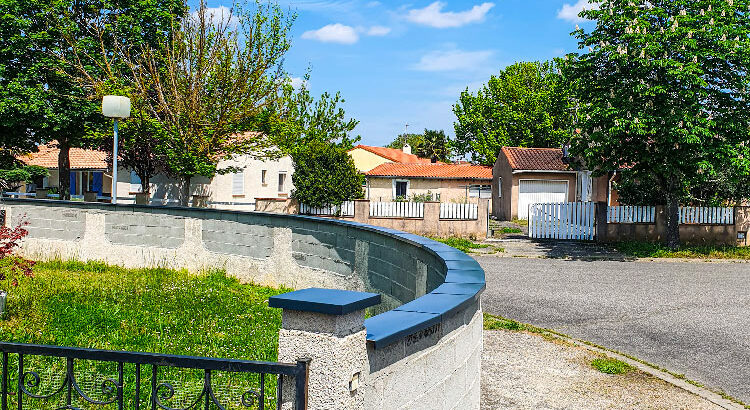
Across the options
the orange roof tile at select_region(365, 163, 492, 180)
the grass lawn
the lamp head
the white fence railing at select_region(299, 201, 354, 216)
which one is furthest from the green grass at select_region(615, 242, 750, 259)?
the orange roof tile at select_region(365, 163, 492, 180)

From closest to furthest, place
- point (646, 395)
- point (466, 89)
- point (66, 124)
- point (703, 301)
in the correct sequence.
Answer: point (646, 395) < point (703, 301) < point (66, 124) < point (466, 89)

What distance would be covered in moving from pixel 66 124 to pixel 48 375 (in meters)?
26.2

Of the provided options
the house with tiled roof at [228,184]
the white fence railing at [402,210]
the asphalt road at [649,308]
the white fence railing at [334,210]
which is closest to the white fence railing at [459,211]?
the white fence railing at [402,210]

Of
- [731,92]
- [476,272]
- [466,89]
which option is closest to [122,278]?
[476,272]

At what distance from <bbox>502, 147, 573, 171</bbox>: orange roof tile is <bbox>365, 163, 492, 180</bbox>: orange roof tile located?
6099 millimetres

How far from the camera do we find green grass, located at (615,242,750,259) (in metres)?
18.7

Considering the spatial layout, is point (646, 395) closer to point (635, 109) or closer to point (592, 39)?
point (635, 109)

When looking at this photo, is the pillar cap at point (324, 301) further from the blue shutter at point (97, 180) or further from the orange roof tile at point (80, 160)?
the blue shutter at point (97, 180)

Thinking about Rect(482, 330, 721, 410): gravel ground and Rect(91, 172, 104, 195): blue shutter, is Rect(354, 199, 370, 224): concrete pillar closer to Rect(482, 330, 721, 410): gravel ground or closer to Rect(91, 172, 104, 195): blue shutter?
Rect(482, 330, 721, 410): gravel ground

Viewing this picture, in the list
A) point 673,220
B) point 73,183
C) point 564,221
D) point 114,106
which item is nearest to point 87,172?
point 73,183

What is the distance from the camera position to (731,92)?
58.7 ft

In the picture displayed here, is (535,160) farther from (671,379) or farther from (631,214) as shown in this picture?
(671,379)

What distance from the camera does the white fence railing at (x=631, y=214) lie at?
21094mm

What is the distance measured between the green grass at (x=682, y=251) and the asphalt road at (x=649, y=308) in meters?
1.83
